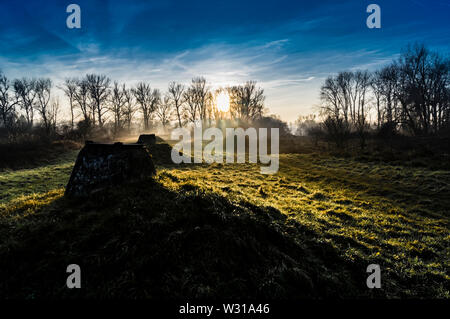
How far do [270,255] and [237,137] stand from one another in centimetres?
3317

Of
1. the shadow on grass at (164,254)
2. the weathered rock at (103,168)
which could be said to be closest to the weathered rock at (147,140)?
the weathered rock at (103,168)

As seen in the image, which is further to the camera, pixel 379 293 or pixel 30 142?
pixel 30 142

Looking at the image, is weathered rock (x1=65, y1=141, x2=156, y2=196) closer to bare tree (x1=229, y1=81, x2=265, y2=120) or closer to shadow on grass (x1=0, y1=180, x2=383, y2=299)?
shadow on grass (x1=0, y1=180, x2=383, y2=299)

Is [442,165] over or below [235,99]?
below

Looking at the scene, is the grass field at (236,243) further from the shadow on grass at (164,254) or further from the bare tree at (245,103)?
the bare tree at (245,103)

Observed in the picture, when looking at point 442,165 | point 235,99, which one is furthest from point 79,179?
point 235,99

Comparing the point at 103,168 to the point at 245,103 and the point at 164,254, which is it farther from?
the point at 245,103

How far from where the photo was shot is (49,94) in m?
38.4

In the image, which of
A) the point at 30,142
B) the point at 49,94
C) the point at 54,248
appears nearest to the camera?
the point at 54,248

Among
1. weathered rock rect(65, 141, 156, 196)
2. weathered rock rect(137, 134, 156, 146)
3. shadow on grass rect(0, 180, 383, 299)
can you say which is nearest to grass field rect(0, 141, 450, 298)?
shadow on grass rect(0, 180, 383, 299)

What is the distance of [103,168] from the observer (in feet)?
16.8
